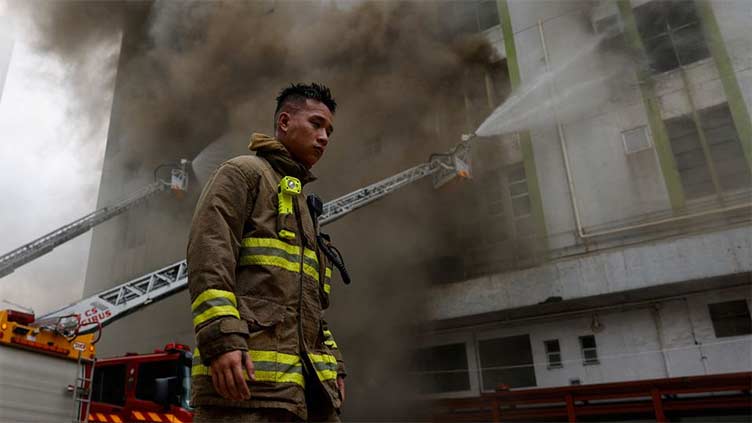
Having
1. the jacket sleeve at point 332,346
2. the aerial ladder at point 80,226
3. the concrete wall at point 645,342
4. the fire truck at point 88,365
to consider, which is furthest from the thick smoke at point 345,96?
the jacket sleeve at point 332,346

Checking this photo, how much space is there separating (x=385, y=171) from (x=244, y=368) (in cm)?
819

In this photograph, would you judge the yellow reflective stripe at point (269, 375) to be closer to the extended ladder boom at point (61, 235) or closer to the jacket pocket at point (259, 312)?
the jacket pocket at point (259, 312)

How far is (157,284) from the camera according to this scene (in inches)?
264

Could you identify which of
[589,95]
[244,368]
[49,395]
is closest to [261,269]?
[244,368]

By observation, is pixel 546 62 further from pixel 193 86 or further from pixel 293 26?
pixel 193 86

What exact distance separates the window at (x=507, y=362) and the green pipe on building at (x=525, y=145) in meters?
1.65

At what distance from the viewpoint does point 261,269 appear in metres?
1.54

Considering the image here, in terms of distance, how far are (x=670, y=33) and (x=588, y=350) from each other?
506 centimetres

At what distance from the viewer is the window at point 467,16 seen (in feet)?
32.6

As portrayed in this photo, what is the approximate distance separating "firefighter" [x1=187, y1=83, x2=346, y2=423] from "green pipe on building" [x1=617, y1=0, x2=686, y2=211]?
6932 millimetres

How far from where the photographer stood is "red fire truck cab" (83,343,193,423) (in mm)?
4824

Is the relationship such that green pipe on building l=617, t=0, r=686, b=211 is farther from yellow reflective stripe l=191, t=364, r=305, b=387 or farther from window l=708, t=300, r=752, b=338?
yellow reflective stripe l=191, t=364, r=305, b=387

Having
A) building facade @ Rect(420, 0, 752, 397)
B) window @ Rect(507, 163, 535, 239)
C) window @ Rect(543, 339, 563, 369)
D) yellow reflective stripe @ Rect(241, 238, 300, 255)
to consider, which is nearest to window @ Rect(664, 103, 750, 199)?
building facade @ Rect(420, 0, 752, 397)

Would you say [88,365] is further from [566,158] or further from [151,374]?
[566,158]
